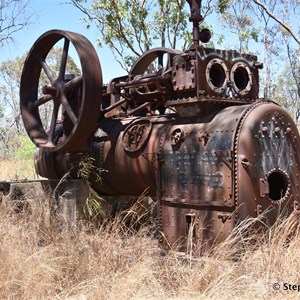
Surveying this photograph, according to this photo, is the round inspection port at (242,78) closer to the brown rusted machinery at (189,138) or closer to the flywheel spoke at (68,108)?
the brown rusted machinery at (189,138)

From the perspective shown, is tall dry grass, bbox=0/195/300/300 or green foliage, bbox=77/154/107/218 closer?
tall dry grass, bbox=0/195/300/300

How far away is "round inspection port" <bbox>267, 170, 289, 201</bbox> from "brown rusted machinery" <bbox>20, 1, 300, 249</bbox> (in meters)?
0.01

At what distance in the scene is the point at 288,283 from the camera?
12.8 feet

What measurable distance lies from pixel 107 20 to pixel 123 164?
1237 centimetres

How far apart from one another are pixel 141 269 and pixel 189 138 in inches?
66.1

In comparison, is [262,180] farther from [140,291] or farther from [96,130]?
[96,130]


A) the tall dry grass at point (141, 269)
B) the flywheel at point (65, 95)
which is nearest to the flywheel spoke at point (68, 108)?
the flywheel at point (65, 95)

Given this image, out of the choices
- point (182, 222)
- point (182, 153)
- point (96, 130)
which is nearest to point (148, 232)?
point (182, 222)

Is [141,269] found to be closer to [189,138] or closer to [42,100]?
[189,138]

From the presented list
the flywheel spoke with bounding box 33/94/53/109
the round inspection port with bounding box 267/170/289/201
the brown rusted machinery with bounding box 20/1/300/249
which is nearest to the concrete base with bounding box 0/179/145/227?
the brown rusted machinery with bounding box 20/1/300/249

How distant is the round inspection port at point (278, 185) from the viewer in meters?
5.24

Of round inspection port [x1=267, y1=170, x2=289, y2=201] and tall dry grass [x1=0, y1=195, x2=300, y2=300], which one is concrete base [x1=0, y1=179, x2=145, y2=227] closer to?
tall dry grass [x1=0, y1=195, x2=300, y2=300]

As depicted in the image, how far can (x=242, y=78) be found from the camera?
19.3 ft

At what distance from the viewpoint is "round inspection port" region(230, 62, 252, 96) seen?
225 inches
